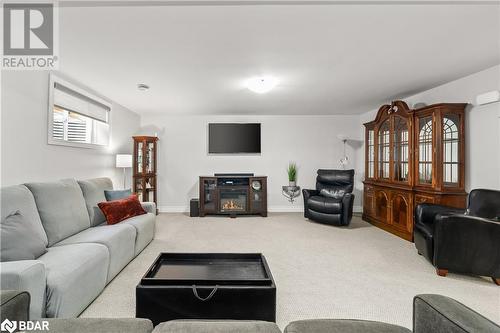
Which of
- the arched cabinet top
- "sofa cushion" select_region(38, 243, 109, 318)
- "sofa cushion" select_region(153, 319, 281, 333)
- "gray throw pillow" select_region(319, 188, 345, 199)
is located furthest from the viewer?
"gray throw pillow" select_region(319, 188, 345, 199)

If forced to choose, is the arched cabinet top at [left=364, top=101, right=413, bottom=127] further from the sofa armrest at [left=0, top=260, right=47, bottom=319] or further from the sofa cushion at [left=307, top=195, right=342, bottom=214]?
the sofa armrest at [left=0, top=260, right=47, bottom=319]

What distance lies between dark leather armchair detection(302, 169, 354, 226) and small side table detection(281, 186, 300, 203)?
67 centimetres

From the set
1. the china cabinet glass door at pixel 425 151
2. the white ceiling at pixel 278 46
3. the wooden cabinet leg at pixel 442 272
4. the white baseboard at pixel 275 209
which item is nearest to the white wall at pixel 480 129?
the white ceiling at pixel 278 46

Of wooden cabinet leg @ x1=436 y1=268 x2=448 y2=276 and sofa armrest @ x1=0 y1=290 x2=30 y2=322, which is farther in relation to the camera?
wooden cabinet leg @ x1=436 y1=268 x2=448 y2=276

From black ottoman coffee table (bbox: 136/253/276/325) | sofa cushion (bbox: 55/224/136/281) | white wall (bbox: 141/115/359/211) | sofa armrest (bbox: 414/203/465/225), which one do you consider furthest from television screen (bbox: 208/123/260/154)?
black ottoman coffee table (bbox: 136/253/276/325)

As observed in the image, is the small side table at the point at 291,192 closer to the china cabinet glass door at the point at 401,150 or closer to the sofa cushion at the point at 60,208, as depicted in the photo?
the china cabinet glass door at the point at 401,150

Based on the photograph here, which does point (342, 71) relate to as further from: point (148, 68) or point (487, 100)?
point (148, 68)

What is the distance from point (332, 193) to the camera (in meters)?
4.77

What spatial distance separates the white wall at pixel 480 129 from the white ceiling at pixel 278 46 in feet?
0.67

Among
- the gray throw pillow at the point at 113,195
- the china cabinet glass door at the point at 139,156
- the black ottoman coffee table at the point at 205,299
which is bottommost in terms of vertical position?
the black ottoman coffee table at the point at 205,299

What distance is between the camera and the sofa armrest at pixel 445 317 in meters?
0.78

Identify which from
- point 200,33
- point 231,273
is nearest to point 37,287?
point 231,273

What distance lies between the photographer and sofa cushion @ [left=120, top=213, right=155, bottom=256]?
9.58 ft

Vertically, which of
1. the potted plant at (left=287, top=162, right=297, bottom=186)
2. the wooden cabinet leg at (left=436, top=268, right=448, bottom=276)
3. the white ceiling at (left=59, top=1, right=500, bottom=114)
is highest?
the white ceiling at (left=59, top=1, right=500, bottom=114)
